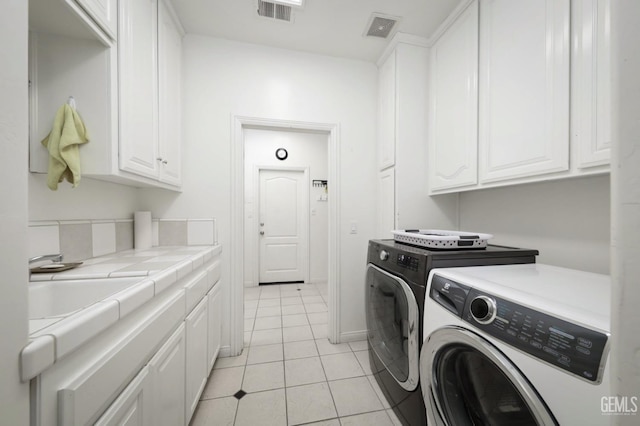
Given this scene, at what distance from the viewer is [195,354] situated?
1.26 metres

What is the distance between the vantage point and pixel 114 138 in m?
1.09

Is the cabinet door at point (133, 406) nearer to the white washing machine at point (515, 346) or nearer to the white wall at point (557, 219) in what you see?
the white washing machine at point (515, 346)

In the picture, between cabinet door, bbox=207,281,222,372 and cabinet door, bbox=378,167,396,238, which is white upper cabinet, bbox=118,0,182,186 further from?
cabinet door, bbox=378,167,396,238

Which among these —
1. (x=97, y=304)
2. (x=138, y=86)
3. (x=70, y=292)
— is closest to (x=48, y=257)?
(x=70, y=292)

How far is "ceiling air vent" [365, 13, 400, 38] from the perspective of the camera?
168 cm

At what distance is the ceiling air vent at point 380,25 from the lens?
1.68 meters

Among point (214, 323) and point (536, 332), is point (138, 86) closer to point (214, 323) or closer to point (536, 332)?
point (214, 323)

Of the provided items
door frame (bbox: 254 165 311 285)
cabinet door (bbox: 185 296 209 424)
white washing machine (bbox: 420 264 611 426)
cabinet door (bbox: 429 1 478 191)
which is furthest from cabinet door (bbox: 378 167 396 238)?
door frame (bbox: 254 165 311 285)

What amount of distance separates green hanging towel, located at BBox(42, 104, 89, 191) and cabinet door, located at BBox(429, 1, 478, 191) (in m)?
2.07

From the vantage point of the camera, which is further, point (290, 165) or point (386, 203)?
point (290, 165)

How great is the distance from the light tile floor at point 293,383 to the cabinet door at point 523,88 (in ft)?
5.14

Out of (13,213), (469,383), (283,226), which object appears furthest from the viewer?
(283,226)

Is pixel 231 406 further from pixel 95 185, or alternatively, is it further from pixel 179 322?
pixel 95 185

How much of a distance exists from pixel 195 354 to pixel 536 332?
4.83ft
